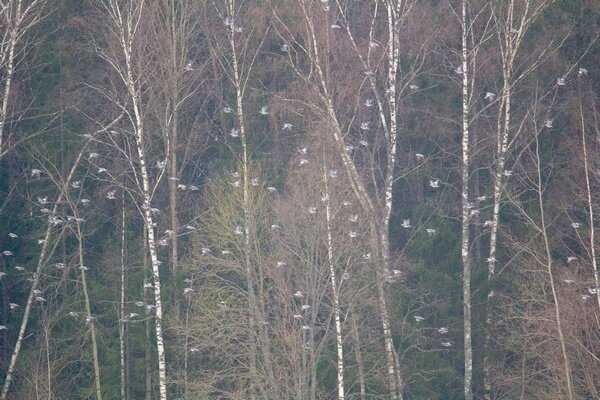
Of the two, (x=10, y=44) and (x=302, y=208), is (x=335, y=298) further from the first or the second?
(x=10, y=44)

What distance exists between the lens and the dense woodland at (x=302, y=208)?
23.4 meters

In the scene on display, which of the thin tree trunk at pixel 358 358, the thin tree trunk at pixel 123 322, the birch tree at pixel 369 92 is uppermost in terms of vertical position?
the birch tree at pixel 369 92

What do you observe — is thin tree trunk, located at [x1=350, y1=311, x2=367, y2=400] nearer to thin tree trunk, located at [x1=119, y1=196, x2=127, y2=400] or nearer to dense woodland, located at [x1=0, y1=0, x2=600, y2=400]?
dense woodland, located at [x1=0, y1=0, x2=600, y2=400]

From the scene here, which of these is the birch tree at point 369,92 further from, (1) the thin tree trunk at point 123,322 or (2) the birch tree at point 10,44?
(2) the birch tree at point 10,44

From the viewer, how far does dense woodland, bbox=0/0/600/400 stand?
76.6 feet

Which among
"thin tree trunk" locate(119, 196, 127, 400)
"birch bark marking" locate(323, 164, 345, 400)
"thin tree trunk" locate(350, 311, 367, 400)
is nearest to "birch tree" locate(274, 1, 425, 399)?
"thin tree trunk" locate(350, 311, 367, 400)

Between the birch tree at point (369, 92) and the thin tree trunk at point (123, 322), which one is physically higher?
the birch tree at point (369, 92)

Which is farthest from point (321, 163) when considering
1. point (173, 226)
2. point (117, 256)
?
point (117, 256)

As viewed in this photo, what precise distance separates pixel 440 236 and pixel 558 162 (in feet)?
11.7

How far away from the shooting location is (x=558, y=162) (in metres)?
27.7

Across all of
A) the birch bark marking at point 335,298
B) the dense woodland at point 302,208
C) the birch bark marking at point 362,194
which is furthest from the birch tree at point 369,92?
the birch bark marking at point 335,298

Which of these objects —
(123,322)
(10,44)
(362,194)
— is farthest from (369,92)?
(10,44)

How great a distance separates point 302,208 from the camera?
23.1 metres

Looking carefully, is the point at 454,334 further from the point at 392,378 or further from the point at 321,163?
the point at 321,163
